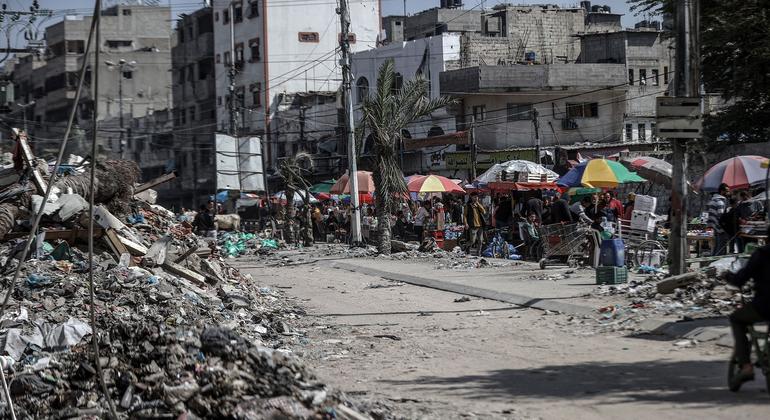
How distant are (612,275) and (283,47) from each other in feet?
206

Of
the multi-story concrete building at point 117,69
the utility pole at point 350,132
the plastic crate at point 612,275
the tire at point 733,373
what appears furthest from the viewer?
the multi-story concrete building at point 117,69

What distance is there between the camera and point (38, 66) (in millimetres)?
104500

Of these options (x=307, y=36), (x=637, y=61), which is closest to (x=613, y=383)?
(x=637, y=61)

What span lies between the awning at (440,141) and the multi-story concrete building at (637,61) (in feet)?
33.2

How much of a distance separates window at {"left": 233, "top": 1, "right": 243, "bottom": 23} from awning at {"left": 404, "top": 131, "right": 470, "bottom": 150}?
88.2 ft

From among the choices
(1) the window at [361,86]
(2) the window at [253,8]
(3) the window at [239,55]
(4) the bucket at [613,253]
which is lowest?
(4) the bucket at [613,253]

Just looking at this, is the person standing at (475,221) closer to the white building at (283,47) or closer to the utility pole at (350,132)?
the utility pole at (350,132)

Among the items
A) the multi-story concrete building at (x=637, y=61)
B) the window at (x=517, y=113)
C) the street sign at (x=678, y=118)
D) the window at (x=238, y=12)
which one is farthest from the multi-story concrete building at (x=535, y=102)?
the street sign at (x=678, y=118)

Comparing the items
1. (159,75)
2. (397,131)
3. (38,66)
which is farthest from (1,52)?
(38,66)

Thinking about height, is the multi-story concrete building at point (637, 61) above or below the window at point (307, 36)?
below

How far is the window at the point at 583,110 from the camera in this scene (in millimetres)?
55938

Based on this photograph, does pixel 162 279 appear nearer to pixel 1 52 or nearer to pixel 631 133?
pixel 1 52

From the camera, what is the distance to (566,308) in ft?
49.3

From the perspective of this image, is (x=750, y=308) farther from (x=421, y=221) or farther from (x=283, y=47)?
(x=283, y=47)
